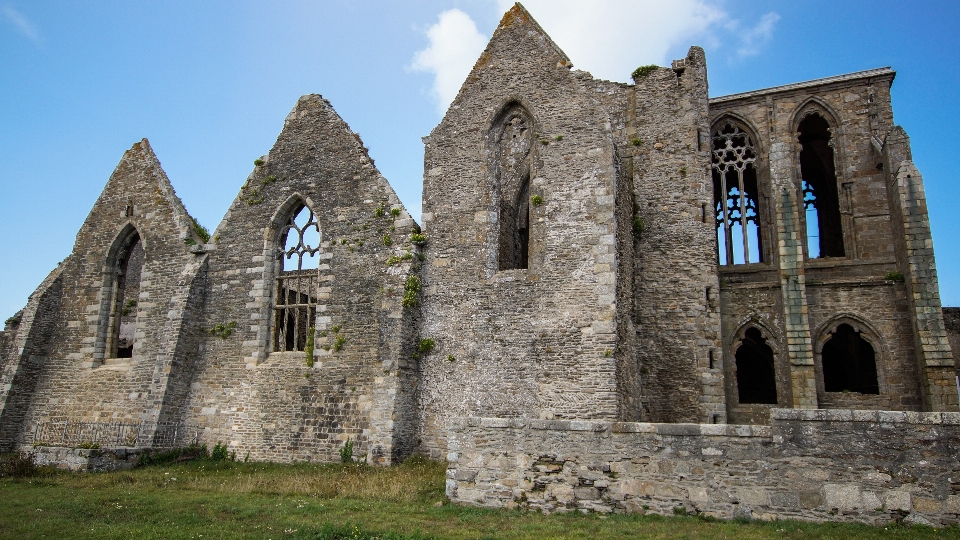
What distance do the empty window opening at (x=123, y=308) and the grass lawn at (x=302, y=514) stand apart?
21.2 feet

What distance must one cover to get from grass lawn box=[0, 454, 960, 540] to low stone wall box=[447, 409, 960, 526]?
265 mm

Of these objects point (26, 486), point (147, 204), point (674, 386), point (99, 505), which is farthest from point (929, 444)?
point (147, 204)

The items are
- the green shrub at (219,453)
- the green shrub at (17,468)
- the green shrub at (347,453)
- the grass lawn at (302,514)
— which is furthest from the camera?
the green shrub at (219,453)

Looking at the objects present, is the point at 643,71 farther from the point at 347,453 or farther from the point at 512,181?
the point at 347,453

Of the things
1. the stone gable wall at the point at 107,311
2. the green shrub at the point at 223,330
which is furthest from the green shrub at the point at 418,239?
the stone gable wall at the point at 107,311

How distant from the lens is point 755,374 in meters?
21.8

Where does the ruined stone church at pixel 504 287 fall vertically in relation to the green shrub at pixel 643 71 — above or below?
below

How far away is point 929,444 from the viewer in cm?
827

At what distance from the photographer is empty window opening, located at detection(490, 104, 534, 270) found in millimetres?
15453

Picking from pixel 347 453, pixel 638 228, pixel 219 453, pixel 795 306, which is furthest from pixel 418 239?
pixel 795 306

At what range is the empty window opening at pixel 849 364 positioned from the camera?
19.1 metres

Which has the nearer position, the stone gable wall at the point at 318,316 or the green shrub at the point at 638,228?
the stone gable wall at the point at 318,316

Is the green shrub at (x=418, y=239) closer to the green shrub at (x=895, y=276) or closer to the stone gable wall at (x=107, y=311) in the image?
the stone gable wall at (x=107, y=311)

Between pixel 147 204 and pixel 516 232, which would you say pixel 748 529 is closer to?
pixel 516 232
